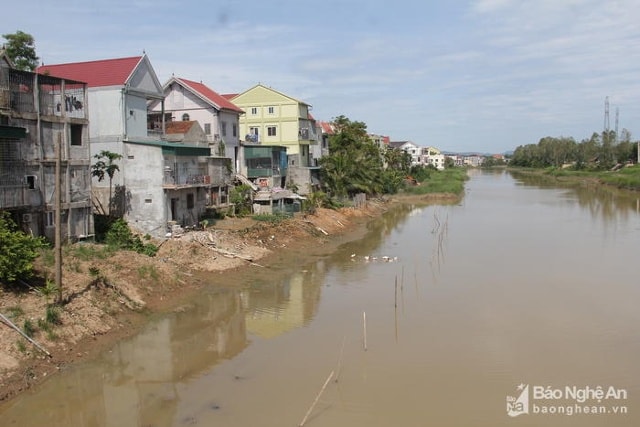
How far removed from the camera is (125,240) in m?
22.8

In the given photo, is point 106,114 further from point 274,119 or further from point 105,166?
point 274,119

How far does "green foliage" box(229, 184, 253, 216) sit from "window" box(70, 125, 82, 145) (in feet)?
36.4

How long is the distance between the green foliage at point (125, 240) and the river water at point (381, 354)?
11.6 feet

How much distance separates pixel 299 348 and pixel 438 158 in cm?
14015

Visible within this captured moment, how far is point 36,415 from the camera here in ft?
38.9

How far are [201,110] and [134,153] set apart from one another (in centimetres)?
1099

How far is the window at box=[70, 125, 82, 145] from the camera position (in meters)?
22.0

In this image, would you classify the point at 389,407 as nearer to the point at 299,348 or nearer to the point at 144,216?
the point at 299,348

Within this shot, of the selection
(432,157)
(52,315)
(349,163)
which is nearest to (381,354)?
(52,315)

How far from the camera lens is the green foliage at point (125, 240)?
73.7ft

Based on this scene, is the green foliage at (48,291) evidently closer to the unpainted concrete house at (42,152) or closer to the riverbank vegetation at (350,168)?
the unpainted concrete house at (42,152)

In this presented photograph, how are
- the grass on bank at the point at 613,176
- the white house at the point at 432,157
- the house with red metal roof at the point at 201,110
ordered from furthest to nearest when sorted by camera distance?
the white house at the point at 432,157 < the grass on bank at the point at 613,176 < the house with red metal roof at the point at 201,110

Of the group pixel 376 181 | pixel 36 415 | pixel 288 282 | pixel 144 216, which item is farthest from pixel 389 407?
pixel 376 181

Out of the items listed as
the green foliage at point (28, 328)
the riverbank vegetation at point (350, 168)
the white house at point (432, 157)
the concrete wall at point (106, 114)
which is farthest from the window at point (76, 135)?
the white house at point (432, 157)
